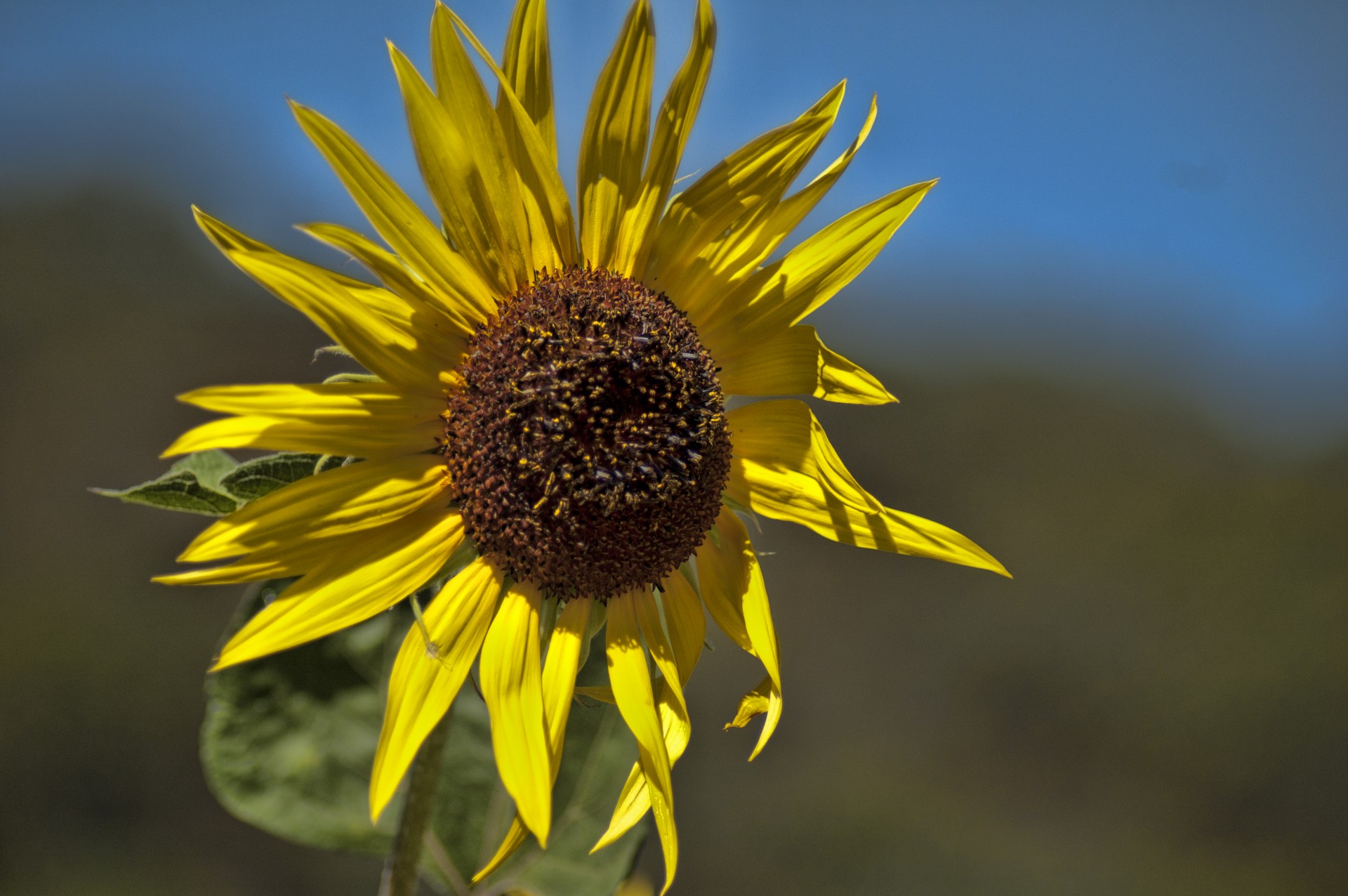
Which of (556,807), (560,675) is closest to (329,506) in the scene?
(560,675)

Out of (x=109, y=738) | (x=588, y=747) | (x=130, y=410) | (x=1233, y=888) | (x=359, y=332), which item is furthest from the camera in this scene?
(x=1233, y=888)

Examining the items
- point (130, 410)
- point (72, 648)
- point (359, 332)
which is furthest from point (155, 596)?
point (359, 332)

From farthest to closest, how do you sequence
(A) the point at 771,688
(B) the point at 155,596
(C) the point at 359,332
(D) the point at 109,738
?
1. (B) the point at 155,596
2. (D) the point at 109,738
3. (A) the point at 771,688
4. (C) the point at 359,332

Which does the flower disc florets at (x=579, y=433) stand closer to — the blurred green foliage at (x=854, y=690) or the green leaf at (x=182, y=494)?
the green leaf at (x=182, y=494)

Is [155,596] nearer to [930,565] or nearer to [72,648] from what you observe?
[72,648]

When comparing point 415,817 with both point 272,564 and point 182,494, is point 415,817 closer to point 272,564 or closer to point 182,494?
point 272,564

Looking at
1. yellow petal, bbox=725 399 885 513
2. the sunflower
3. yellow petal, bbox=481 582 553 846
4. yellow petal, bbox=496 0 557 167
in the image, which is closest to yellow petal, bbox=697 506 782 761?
the sunflower
